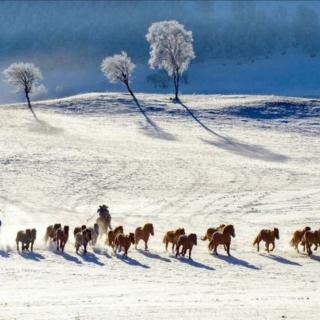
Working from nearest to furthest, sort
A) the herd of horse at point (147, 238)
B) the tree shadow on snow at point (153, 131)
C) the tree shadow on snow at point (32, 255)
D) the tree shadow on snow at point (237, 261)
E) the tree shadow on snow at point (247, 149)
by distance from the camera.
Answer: the tree shadow on snow at point (237, 261), the tree shadow on snow at point (32, 255), the herd of horse at point (147, 238), the tree shadow on snow at point (247, 149), the tree shadow on snow at point (153, 131)

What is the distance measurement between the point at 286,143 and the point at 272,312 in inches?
1669

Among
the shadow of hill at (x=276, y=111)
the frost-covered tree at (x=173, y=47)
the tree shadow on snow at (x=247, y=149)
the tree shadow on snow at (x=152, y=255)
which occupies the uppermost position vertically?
the frost-covered tree at (x=173, y=47)

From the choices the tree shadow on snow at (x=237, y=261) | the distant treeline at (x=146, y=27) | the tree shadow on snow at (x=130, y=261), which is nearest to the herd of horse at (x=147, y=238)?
the tree shadow on snow at (x=130, y=261)

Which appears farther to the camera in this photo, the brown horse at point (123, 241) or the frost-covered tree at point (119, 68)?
the frost-covered tree at point (119, 68)

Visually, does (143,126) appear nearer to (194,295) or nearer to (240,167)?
(240,167)

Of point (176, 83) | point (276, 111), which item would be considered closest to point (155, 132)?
point (276, 111)

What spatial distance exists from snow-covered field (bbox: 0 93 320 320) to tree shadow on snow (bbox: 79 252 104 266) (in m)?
0.03

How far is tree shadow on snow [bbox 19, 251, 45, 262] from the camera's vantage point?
25278 mm

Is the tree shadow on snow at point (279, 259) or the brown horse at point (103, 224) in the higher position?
the brown horse at point (103, 224)

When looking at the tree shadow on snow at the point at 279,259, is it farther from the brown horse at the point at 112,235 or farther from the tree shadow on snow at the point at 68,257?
the tree shadow on snow at the point at 68,257

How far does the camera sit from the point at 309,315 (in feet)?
56.8

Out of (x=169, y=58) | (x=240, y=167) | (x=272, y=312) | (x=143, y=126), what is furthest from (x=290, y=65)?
(x=272, y=312)

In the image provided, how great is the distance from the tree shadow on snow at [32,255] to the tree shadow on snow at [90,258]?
4.34 ft

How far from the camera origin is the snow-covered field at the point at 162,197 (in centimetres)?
1923
